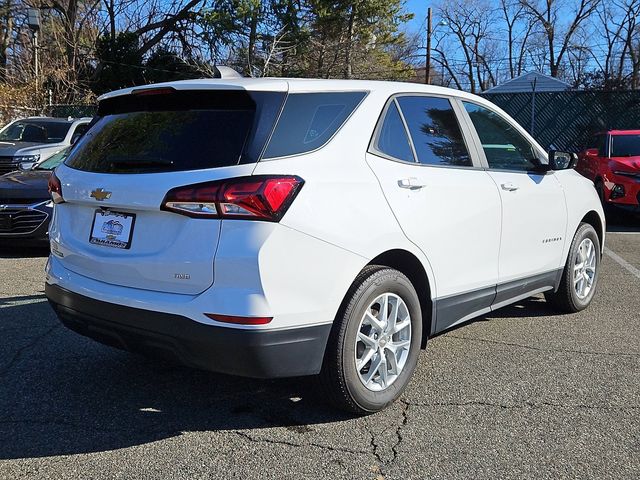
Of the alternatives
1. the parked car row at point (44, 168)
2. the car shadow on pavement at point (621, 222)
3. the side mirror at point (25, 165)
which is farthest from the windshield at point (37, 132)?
the car shadow on pavement at point (621, 222)

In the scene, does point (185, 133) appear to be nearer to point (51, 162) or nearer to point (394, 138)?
point (394, 138)

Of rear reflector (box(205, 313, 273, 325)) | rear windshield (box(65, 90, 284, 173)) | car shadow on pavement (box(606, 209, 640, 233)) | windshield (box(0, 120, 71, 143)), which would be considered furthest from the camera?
windshield (box(0, 120, 71, 143))

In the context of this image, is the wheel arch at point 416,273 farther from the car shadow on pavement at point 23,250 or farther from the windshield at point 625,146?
the windshield at point 625,146

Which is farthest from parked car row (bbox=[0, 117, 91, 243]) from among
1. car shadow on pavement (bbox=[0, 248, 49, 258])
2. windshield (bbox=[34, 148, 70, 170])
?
car shadow on pavement (bbox=[0, 248, 49, 258])

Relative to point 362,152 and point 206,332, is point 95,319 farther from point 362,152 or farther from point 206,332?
point 362,152

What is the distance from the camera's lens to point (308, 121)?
10.4 ft

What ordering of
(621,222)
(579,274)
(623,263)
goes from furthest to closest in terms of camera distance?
1. (621,222)
2. (623,263)
3. (579,274)

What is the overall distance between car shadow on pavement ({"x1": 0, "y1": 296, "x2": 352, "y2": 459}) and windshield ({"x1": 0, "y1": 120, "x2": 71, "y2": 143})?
8.75 m

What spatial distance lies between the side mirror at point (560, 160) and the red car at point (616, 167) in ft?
20.7

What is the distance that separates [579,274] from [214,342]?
149 inches

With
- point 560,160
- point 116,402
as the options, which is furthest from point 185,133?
point 560,160

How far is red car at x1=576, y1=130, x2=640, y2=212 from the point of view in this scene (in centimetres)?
1069

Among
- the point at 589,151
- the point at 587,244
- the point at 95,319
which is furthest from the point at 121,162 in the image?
the point at 589,151

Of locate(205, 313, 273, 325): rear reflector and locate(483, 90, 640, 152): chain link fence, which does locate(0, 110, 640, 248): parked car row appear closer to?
locate(205, 313, 273, 325): rear reflector
